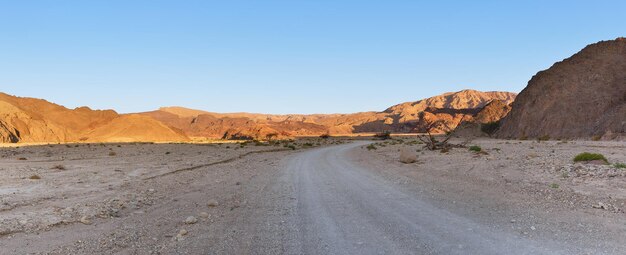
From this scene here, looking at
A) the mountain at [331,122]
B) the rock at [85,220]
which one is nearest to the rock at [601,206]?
the rock at [85,220]

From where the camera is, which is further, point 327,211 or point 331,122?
point 331,122

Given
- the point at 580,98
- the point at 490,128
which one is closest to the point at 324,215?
the point at 580,98

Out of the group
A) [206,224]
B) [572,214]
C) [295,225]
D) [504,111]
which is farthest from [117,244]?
[504,111]

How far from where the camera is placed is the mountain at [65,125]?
60506 millimetres

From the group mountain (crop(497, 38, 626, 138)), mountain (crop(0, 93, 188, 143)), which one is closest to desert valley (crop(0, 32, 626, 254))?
mountain (crop(497, 38, 626, 138))

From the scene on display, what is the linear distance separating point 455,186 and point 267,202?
20.9ft

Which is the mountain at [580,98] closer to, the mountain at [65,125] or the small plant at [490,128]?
the small plant at [490,128]

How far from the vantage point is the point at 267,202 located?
1032 cm

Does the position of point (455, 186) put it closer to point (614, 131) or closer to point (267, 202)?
point (267, 202)

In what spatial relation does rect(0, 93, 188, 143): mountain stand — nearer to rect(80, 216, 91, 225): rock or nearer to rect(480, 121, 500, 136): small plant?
rect(80, 216, 91, 225): rock

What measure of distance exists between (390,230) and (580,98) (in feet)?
188

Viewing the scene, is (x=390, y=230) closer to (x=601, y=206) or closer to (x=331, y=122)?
(x=601, y=206)

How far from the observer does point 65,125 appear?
73625 mm

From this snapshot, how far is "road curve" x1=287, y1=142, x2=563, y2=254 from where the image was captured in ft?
19.2
